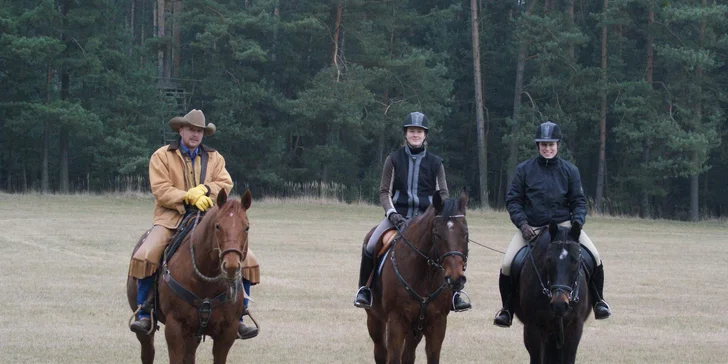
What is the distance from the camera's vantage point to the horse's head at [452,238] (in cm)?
832

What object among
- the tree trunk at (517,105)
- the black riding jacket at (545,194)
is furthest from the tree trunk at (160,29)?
the black riding jacket at (545,194)

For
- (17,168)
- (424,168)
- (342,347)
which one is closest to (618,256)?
(342,347)

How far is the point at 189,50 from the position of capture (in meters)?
56.8

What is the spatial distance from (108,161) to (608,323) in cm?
3593

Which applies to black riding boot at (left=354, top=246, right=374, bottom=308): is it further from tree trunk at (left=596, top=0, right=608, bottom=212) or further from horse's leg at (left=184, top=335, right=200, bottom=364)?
tree trunk at (left=596, top=0, right=608, bottom=212)

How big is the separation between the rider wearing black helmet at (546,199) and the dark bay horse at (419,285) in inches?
32.9

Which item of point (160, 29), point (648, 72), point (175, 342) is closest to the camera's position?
point (175, 342)

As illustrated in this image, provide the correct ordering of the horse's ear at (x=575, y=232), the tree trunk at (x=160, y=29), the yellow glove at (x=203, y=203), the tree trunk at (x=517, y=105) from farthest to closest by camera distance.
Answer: the tree trunk at (x=160, y=29) → the tree trunk at (x=517, y=105) → the horse's ear at (x=575, y=232) → the yellow glove at (x=203, y=203)

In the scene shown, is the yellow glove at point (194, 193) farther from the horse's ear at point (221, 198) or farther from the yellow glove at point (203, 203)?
the horse's ear at point (221, 198)

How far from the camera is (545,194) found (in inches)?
381

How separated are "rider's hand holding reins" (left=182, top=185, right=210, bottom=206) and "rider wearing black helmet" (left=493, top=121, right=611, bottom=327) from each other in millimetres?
3010

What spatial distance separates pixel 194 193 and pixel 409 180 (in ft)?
7.85

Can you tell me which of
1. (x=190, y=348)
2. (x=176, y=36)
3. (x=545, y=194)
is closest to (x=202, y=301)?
(x=190, y=348)

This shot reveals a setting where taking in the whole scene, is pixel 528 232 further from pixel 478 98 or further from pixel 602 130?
pixel 602 130
